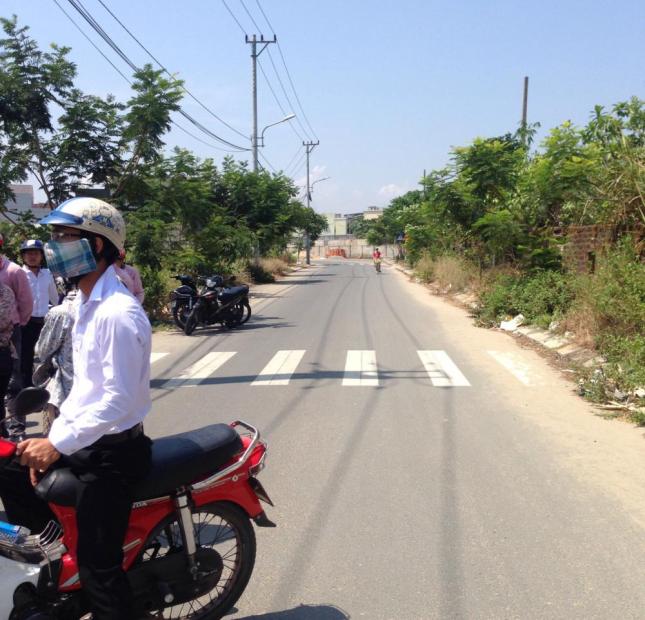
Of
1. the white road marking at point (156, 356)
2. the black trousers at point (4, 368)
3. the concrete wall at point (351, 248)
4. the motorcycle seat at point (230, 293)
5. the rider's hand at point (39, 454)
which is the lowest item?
the concrete wall at point (351, 248)

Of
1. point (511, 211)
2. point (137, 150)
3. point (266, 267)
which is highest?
point (137, 150)

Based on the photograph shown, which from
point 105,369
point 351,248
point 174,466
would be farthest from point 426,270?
point 351,248

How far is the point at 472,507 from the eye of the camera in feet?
15.1

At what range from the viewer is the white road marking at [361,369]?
29.0 ft

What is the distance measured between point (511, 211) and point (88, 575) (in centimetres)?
1583

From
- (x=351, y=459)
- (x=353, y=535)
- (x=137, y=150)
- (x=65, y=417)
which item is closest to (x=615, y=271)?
(x=351, y=459)

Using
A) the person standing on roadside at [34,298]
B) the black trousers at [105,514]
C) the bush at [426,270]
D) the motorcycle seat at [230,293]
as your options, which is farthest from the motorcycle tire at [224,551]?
the bush at [426,270]

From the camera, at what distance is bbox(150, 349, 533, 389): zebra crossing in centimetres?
886

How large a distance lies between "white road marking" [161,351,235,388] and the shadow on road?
5.73 meters

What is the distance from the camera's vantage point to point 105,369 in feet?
7.93

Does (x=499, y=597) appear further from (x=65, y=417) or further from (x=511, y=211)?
(x=511, y=211)

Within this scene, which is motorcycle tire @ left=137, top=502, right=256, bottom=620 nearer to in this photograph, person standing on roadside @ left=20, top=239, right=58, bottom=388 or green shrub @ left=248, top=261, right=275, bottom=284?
person standing on roadside @ left=20, top=239, right=58, bottom=388

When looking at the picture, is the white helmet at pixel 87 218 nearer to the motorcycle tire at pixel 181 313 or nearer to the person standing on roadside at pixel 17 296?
the person standing on roadside at pixel 17 296

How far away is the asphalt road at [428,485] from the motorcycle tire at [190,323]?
297cm
